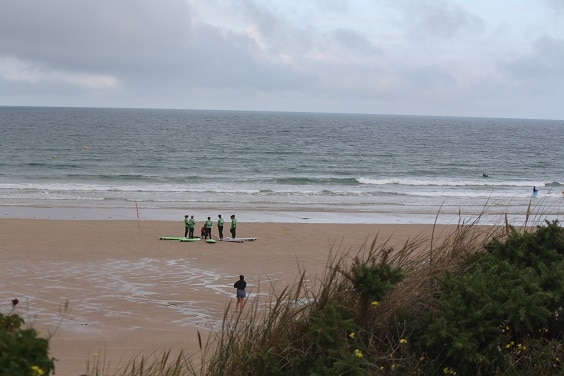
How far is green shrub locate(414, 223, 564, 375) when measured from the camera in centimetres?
435

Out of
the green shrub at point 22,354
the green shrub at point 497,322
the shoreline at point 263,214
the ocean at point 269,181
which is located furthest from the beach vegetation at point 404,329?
the shoreline at point 263,214

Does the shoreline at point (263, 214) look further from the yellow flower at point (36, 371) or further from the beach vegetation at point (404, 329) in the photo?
the yellow flower at point (36, 371)

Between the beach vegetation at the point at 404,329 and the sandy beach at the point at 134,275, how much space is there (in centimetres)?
410

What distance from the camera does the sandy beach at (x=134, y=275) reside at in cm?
1291

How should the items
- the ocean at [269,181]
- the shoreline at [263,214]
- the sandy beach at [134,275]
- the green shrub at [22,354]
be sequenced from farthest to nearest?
1. the ocean at [269,181]
2. the shoreline at [263,214]
3. the sandy beach at [134,275]
4. the green shrub at [22,354]

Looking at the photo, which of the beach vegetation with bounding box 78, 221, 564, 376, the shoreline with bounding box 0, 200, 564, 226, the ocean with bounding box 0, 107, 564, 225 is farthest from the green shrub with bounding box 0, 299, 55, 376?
the shoreline with bounding box 0, 200, 564, 226

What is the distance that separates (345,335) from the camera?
4324 millimetres

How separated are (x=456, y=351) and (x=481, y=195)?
38.1 m

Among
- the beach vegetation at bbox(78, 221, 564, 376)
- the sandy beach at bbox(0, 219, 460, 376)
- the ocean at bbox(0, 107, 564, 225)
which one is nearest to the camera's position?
the beach vegetation at bbox(78, 221, 564, 376)

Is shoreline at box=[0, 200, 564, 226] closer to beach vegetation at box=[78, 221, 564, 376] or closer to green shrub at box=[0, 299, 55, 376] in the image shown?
beach vegetation at box=[78, 221, 564, 376]

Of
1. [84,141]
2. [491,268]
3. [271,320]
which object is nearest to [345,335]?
→ [271,320]

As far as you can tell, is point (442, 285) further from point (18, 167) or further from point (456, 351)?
point (18, 167)

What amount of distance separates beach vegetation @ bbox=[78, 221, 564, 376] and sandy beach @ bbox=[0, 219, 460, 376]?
4.10 metres

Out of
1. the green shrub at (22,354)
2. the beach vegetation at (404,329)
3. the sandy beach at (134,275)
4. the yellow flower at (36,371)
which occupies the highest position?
the green shrub at (22,354)
